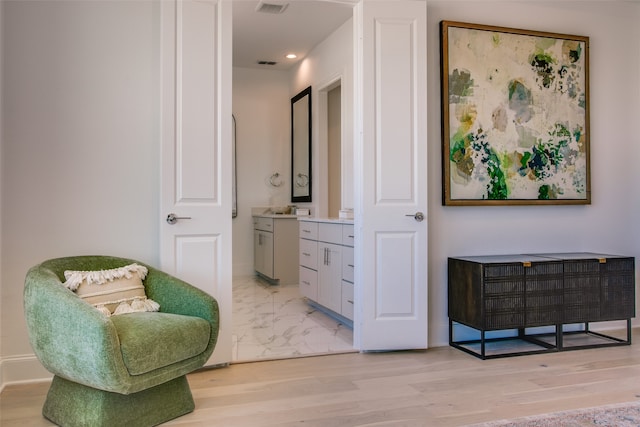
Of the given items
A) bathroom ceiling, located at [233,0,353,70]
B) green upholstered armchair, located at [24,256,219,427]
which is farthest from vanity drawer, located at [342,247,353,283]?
bathroom ceiling, located at [233,0,353,70]

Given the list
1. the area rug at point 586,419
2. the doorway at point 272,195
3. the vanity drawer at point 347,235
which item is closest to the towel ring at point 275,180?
the doorway at point 272,195

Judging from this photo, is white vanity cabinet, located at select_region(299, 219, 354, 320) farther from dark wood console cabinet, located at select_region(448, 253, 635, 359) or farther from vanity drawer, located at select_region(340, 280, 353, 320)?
dark wood console cabinet, located at select_region(448, 253, 635, 359)

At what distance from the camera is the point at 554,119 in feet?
12.8

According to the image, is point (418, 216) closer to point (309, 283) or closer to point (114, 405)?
point (309, 283)

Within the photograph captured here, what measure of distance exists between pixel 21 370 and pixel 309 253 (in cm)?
270

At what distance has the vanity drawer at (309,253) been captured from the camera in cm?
479

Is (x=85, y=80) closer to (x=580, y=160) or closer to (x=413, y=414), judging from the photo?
(x=413, y=414)

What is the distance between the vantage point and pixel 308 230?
5.02 meters

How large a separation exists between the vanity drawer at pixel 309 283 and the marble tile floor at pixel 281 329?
0.13 m

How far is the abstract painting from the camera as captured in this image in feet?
11.9

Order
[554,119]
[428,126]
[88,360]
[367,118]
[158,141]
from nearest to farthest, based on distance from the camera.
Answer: [88,360] → [158,141] → [367,118] → [428,126] → [554,119]

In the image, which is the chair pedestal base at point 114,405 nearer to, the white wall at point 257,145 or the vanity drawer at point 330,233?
the vanity drawer at point 330,233

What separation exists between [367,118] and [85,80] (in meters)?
1.74

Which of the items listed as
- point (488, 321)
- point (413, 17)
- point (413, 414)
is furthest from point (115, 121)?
point (488, 321)
